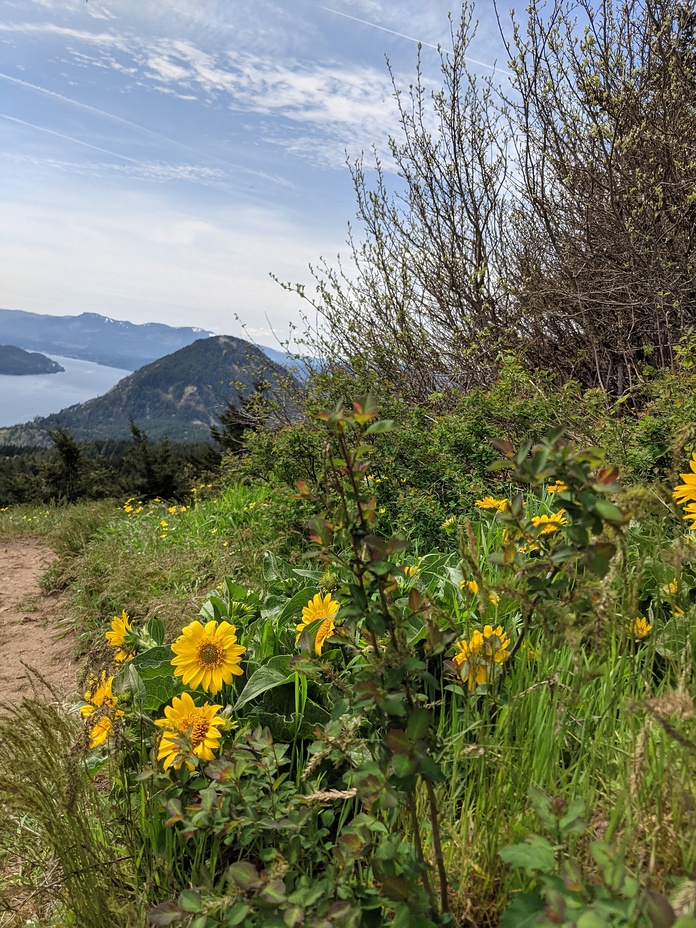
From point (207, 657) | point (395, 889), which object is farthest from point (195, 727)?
point (395, 889)

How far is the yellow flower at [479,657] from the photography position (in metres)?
1.11

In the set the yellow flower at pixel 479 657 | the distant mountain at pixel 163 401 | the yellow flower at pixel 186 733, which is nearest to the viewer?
the yellow flower at pixel 479 657

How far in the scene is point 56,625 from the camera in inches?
160

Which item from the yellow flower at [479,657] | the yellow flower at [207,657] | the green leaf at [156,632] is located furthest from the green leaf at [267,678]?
the yellow flower at [479,657]

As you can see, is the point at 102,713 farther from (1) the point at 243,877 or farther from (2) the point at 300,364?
(2) the point at 300,364

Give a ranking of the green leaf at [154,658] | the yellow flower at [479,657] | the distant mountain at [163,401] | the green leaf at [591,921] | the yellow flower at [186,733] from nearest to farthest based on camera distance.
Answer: the green leaf at [591,921], the yellow flower at [479,657], the yellow flower at [186,733], the green leaf at [154,658], the distant mountain at [163,401]

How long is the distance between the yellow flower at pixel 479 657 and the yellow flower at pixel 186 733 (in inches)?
21.7

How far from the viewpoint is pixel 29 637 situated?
400 cm

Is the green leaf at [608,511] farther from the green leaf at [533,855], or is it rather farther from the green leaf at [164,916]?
the green leaf at [164,916]

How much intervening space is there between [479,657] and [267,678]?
0.73 metres

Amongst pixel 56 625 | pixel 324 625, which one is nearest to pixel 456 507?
pixel 324 625

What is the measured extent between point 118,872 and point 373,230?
603 centimetres

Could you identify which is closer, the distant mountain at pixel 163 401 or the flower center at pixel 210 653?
the flower center at pixel 210 653

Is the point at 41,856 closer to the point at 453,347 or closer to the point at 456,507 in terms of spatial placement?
the point at 456,507
